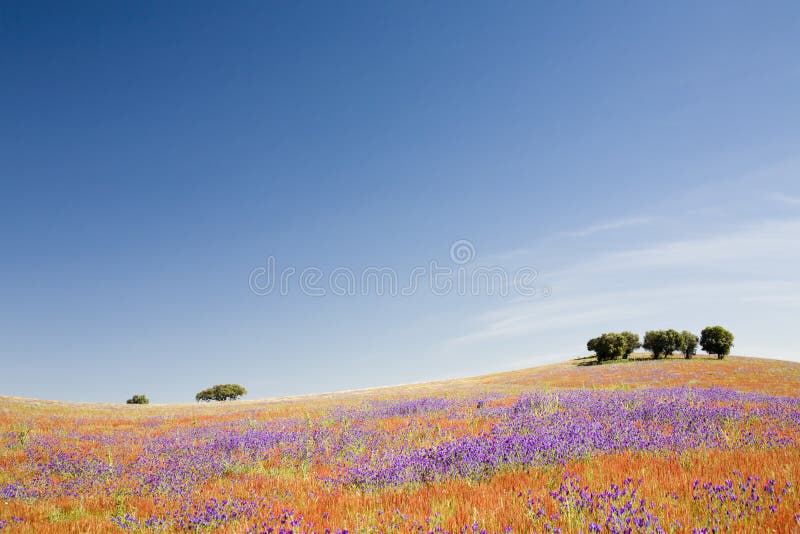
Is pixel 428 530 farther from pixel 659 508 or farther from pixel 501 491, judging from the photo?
pixel 659 508

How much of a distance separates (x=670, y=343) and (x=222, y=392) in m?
74.7

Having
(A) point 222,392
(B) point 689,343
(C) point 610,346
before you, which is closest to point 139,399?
(A) point 222,392

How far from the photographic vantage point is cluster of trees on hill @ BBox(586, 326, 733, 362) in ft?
207

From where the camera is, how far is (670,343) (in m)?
66.8

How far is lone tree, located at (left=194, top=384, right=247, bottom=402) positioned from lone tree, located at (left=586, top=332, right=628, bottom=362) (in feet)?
199

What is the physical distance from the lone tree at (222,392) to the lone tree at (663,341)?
228 ft

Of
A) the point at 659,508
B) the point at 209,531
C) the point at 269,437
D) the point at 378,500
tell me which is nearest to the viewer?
the point at 659,508

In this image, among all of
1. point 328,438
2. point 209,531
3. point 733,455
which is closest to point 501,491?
point 209,531

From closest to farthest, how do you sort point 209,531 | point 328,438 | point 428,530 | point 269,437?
point 428,530 → point 209,531 → point 328,438 → point 269,437

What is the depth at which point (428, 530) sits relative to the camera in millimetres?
3230

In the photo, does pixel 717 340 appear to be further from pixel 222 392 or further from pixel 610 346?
pixel 222 392

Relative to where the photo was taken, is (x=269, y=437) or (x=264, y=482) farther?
(x=269, y=437)

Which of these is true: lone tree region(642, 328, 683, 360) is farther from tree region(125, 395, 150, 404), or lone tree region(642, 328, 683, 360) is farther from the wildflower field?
tree region(125, 395, 150, 404)

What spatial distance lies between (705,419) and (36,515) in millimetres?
10086
